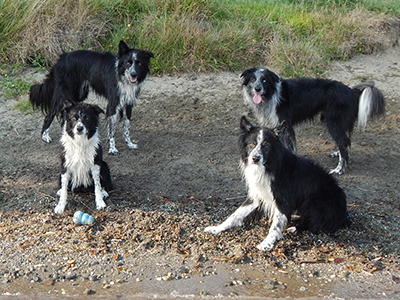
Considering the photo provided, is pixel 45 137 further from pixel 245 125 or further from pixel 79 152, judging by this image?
pixel 245 125

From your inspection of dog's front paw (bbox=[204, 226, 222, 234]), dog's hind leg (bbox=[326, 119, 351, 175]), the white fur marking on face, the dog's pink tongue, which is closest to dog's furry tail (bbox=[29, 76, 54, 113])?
the white fur marking on face

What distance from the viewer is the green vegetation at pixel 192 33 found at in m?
10.5

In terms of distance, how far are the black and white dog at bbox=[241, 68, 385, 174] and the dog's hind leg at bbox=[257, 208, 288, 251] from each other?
223 cm

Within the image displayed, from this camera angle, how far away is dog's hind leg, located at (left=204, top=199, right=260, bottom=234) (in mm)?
6168

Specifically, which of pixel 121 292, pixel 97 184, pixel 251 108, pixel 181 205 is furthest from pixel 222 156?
pixel 121 292

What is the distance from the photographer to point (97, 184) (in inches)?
259

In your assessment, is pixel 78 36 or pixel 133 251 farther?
pixel 78 36

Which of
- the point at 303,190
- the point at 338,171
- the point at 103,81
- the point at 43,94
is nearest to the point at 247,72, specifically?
the point at 338,171

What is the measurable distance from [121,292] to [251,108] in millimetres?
3945

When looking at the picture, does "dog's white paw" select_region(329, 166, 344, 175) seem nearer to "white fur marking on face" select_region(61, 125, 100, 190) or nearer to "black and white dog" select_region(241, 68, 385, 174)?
"black and white dog" select_region(241, 68, 385, 174)

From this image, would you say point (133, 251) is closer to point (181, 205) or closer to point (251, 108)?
point (181, 205)

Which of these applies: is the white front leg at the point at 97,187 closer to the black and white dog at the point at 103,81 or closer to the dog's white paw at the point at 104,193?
the dog's white paw at the point at 104,193

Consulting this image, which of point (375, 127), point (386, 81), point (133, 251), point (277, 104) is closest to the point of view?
point (133, 251)

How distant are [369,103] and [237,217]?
115 inches
